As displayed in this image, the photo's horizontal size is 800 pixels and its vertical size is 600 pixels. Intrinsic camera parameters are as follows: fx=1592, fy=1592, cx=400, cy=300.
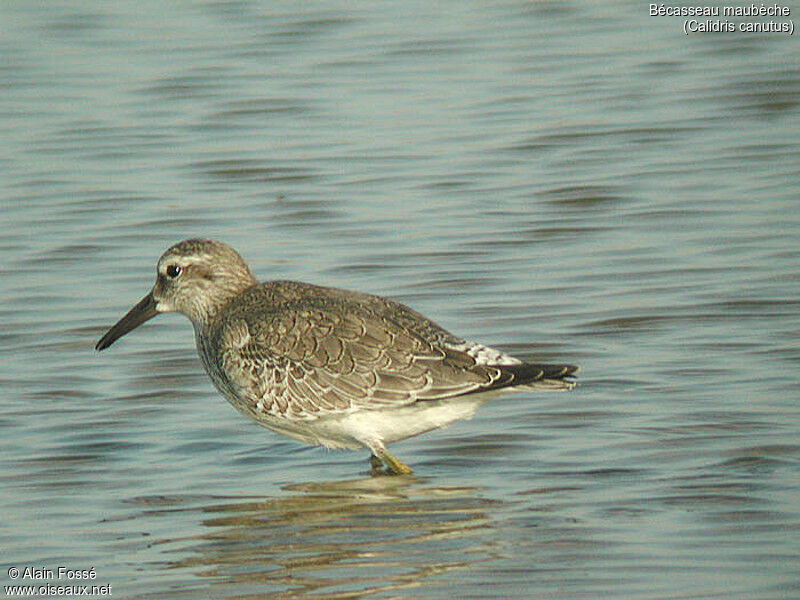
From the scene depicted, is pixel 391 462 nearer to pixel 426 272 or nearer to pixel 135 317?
pixel 135 317

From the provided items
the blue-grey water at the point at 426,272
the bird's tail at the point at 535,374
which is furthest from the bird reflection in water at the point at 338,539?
the bird's tail at the point at 535,374

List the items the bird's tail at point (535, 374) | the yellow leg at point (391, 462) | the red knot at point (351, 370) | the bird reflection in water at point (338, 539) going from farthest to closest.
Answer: the yellow leg at point (391, 462), the red knot at point (351, 370), the bird's tail at point (535, 374), the bird reflection in water at point (338, 539)

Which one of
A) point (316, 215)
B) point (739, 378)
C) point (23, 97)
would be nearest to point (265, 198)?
point (316, 215)

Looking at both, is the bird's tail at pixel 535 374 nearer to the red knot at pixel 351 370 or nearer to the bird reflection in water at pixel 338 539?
the red knot at pixel 351 370

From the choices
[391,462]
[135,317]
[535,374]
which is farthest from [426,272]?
[535,374]

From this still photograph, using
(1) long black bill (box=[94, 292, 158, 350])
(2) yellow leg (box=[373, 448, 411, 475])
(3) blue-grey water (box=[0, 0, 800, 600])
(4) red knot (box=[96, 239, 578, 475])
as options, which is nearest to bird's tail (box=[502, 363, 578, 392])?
(4) red knot (box=[96, 239, 578, 475])

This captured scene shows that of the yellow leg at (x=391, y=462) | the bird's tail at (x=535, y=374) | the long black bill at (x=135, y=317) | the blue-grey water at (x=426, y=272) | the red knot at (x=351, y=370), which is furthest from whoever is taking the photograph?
the long black bill at (x=135, y=317)

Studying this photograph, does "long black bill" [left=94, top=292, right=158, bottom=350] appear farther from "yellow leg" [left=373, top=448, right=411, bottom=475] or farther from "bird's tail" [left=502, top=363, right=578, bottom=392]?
"bird's tail" [left=502, top=363, right=578, bottom=392]

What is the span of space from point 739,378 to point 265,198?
5.44 metres

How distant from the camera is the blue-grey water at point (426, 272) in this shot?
728cm

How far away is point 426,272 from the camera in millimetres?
11664

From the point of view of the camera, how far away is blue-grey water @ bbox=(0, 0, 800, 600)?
7.28 metres

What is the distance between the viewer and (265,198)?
536 inches

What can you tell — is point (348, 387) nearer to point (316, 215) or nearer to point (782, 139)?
point (316, 215)
